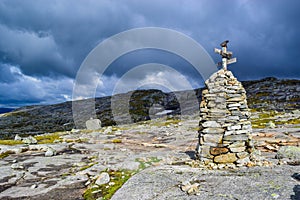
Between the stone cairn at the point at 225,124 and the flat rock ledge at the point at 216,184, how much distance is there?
132 cm

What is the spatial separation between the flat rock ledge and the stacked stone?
4.39ft

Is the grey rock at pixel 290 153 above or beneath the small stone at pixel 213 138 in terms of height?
beneath

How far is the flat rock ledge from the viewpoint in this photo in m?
11.9

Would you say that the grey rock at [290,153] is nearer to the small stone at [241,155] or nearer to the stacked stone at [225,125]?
the stacked stone at [225,125]

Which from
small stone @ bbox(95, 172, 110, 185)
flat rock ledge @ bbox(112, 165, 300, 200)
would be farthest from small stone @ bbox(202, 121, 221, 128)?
small stone @ bbox(95, 172, 110, 185)

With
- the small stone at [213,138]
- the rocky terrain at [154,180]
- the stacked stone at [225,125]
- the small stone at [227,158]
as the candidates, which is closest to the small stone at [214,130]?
the stacked stone at [225,125]

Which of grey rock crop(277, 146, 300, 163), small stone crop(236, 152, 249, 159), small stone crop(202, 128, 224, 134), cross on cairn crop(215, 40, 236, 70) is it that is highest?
cross on cairn crop(215, 40, 236, 70)

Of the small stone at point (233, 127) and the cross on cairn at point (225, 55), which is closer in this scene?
the small stone at point (233, 127)

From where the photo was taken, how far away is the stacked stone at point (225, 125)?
55.4 feet

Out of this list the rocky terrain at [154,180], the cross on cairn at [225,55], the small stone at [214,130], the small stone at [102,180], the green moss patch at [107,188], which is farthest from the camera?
the cross on cairn at [225,55]

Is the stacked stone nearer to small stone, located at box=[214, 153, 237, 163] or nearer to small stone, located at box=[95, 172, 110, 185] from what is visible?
small stone, located at box=[214, 153, 237, 163]

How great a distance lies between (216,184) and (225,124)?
5009 millimetres

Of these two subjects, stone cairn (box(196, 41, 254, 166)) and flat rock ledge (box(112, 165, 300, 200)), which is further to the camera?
stone cairn (box(196, 41, 254, 166))

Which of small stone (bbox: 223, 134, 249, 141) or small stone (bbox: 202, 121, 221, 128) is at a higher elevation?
small stone (bbox: 202, 121, 221, 128)
